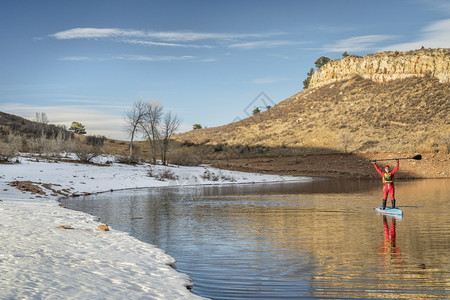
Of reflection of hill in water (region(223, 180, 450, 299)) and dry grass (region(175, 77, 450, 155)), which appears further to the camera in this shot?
dry grass (region(175, 77, 450, 155))

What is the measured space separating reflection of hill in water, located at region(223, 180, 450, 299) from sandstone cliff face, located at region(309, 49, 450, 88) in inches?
3226

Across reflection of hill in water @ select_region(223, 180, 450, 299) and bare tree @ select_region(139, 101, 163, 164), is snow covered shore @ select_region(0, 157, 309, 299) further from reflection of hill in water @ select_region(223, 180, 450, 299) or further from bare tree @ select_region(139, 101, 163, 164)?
bare tree @ select_region(139, 101, 163, 164)

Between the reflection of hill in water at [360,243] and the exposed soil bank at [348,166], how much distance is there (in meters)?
39.5

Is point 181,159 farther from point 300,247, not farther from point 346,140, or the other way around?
point 300,247

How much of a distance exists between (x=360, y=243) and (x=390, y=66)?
9909 centimetres

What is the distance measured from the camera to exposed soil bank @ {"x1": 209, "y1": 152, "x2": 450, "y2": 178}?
60219 mm

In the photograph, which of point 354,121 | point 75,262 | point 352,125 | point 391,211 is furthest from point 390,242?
point 354,121

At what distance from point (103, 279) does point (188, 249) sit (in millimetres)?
4362

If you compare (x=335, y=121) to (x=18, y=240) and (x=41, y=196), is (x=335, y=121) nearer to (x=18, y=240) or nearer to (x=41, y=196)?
(x=41, y=196)

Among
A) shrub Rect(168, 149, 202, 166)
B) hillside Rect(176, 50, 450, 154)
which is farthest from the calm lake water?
hillside Rect(176, 50, 450, 154)

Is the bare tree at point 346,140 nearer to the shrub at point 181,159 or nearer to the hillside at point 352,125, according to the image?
the hillside at point 352,125

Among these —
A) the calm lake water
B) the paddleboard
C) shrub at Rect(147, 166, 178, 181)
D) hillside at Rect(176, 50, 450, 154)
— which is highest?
hillside at Rect(176, 50, 450, 154)

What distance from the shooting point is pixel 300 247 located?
1211 cm

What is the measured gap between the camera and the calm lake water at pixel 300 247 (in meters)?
8.20
